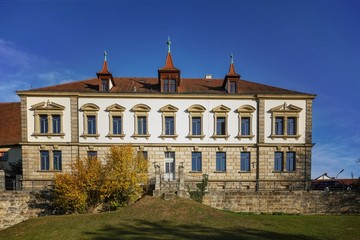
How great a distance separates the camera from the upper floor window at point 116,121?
2255 centimetres

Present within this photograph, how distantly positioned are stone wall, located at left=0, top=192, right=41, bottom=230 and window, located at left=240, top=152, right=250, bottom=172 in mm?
17582

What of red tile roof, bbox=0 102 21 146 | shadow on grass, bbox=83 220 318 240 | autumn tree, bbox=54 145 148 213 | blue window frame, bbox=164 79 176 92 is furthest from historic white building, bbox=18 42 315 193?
shadow on grass, bbox=83 220 318 240

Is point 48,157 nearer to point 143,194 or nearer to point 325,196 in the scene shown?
point 143,194

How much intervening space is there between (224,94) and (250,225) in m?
12.1

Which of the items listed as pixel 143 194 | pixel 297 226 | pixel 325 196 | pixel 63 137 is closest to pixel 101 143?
pixel 63 137

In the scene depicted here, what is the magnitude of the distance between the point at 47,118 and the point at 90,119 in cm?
388

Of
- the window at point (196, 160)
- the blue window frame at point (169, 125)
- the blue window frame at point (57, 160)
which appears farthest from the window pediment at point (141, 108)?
Result: the blue window frame at point (57, 160)

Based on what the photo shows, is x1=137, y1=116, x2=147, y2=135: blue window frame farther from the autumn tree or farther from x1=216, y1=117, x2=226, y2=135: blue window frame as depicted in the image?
x1=216, y1=117, x2=226, y2=135: blue window frame

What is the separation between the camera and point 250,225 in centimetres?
1423

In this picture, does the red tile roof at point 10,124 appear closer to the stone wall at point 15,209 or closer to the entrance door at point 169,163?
the stone wall at point 15,209

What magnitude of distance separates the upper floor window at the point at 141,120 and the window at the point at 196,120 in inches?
157

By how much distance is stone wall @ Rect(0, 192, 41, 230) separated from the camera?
18344mm

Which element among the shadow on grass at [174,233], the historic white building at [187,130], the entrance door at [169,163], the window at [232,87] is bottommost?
the shadow on grass at [174,233]

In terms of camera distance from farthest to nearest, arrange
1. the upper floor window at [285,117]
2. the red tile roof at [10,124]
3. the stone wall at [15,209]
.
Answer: the red tile roof at [10,124] < the upper floor window at [285,117] < the stone wall at [15,209]
